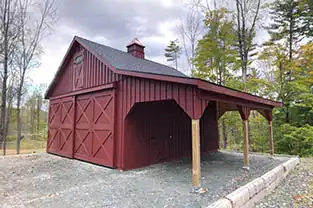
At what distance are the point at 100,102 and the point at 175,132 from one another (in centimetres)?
298

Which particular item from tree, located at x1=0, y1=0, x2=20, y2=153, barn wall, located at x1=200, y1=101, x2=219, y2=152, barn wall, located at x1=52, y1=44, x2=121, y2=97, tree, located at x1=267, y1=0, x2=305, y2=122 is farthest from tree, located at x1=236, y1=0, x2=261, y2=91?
tree, located at x1=0, y1=0, x2=20, y2=153

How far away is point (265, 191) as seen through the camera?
13.9 feet

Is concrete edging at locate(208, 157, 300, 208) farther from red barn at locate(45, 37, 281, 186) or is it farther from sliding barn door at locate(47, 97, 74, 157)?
sliding barn door at locate(47, 97, 74, 157)

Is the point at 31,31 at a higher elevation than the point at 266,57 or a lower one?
higher


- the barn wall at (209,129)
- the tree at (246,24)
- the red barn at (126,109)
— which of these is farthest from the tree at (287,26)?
the red barn at (126,109)

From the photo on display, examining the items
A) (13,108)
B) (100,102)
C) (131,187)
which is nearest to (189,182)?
(131,187)

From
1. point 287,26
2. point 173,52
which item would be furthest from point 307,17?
point 173,52

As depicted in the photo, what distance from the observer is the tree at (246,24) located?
11.1 m

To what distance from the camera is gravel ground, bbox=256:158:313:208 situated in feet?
12.3

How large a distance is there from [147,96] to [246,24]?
9.70 metres

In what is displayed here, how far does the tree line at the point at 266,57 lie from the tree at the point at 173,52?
563 centimetres

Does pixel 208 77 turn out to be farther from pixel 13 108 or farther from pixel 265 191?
pixel 13 108

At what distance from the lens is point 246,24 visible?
1137 centimetres

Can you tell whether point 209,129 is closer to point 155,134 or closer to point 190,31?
point 155,134
